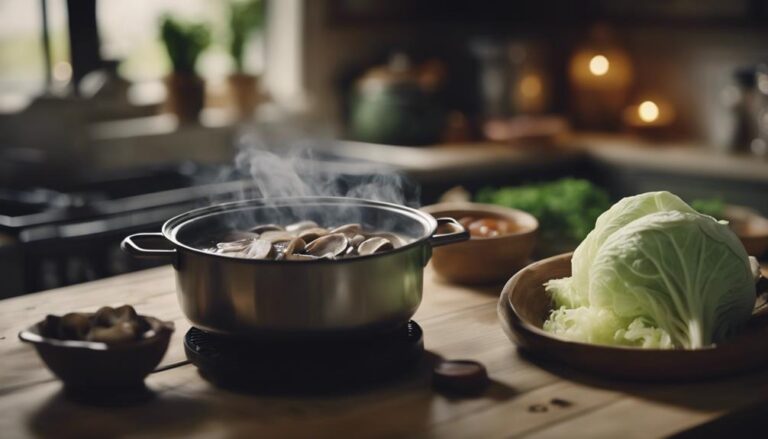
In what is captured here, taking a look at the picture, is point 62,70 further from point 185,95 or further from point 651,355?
point 651,355

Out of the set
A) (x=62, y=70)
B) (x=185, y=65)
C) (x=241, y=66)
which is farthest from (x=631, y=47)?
(x=62, y=70)

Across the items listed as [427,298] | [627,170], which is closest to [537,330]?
[427,298]

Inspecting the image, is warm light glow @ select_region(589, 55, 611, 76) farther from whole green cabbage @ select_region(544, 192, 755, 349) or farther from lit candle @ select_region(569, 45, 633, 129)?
whole green cabbage @ select_region(544, 192, 755, 349)

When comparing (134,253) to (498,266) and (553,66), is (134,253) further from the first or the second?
(553,66)

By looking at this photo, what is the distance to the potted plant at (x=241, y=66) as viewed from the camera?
15.1 ft

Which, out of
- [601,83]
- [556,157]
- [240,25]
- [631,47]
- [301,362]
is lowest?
[556,157]

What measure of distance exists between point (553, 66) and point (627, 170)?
138 centimetres

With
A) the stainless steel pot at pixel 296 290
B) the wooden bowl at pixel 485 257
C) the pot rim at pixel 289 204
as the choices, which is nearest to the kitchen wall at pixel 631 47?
the wooden bowl at pixel 485 257

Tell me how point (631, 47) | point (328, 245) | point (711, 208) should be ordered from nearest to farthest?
point (328, 245) < point (711, 208) < point (631, 47)

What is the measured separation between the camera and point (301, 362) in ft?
4.43

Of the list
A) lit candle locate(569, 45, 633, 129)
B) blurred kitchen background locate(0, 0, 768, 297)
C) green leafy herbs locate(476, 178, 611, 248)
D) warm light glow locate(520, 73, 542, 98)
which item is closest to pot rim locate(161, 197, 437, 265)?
green leafy herbs locate(476, 178, 611, 248)

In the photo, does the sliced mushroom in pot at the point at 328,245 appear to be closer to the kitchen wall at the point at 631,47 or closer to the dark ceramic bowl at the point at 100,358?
the dark ceramic bowl at the point at 100,358

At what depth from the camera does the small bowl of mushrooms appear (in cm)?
127

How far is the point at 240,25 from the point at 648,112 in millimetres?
2249
